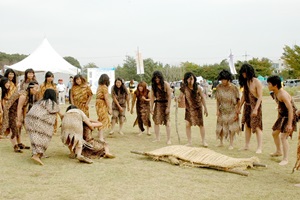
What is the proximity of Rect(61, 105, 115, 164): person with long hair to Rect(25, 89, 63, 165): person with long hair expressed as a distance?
0.78 feet

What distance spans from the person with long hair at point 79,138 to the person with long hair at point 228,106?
8.55 feet

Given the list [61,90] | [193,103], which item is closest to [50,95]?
[193,103]

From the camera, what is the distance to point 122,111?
392 inches

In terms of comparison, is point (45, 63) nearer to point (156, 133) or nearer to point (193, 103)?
point (156, 133)

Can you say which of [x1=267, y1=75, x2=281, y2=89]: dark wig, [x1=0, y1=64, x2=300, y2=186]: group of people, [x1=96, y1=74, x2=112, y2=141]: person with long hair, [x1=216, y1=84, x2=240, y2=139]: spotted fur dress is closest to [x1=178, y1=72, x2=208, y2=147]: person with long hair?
[x1=0, y1=64, x2=300, y2=186]: group of people

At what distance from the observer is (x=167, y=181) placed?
17.2 feet

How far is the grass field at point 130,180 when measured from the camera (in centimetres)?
463

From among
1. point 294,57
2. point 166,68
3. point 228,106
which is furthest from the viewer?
point 166,68

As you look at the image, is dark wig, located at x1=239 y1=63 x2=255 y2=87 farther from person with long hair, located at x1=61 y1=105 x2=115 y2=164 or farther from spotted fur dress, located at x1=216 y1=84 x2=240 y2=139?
person with long hair, located at x1=61 y1=105 x2=115 y2=164

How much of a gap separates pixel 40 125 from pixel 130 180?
1.97m

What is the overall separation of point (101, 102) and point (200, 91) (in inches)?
89.7

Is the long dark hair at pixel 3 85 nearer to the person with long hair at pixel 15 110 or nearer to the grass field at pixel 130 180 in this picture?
the person with long hair at pixel 15 110

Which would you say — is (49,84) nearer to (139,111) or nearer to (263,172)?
(139,111)

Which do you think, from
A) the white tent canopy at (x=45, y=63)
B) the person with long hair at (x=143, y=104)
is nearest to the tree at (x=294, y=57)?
the white tent canopy at (x=45, y=63)
